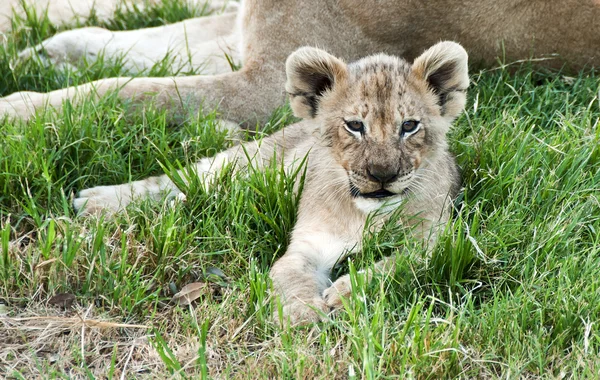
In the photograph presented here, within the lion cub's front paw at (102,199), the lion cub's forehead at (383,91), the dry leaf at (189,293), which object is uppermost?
the lion cub's forehead at (383,91)

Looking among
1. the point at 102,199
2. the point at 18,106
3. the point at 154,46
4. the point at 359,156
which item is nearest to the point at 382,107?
the point at 359,156

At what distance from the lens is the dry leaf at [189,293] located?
11.1 ft

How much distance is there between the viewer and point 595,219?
12.1ft

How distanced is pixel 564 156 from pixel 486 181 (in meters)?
0.38

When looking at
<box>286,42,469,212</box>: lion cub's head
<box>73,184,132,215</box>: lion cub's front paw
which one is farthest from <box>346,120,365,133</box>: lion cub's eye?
<box>73,184,132,215</box>: lion cub's front paw

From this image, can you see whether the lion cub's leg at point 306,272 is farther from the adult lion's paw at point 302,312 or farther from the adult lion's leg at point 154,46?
the adult lion's leg at point 154,46

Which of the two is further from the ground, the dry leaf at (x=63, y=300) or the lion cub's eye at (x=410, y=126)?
the lion cub's eye at (x=410, y=126)

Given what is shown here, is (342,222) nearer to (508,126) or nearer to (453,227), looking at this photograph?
(453,227)

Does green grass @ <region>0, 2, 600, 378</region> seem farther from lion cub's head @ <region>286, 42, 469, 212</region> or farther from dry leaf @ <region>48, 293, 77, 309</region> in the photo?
lion cub's head @ <region>286, 42, 469, 212</region>

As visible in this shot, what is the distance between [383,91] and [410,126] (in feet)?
0.54

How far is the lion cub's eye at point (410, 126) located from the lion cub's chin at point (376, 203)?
0.80ft

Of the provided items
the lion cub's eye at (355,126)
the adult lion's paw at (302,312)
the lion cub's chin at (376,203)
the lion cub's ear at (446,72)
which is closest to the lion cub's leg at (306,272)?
the adult lion's paw at (302,312)

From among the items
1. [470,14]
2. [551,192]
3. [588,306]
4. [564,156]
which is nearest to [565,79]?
[470,14]

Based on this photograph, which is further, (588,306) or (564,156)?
A: (564,156)
